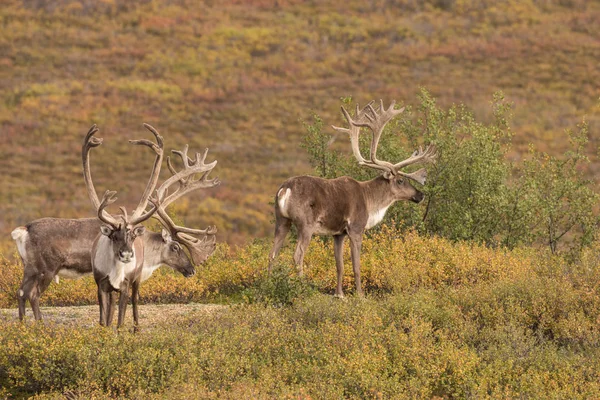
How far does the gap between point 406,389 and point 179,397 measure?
2900 mm

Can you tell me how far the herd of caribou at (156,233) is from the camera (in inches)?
513

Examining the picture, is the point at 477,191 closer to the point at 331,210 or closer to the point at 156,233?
the point at 331,210

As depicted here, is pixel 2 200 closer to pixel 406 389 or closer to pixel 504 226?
pixel 504 226

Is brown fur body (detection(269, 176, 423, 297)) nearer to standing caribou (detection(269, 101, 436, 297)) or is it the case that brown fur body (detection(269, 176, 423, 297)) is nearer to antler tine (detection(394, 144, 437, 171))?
standing caribou (detection(269, 101, 436, 297))

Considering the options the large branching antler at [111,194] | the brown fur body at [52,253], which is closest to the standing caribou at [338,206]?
the brown fur body at [52,253]

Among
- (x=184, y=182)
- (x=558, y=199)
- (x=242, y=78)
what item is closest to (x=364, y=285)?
(x=184, y=182)

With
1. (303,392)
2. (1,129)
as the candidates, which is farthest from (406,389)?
(1,129)

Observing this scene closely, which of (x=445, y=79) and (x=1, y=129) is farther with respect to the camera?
(x=445, y=79)

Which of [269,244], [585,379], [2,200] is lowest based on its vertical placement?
[2,200]

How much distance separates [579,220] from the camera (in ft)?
74.0

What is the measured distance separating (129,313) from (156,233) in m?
1.60

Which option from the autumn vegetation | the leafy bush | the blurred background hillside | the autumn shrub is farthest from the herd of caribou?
the blurred background hillside

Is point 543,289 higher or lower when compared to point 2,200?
higher

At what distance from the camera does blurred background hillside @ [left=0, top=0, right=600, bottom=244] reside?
53219mm
